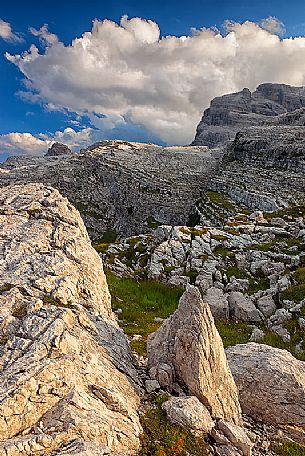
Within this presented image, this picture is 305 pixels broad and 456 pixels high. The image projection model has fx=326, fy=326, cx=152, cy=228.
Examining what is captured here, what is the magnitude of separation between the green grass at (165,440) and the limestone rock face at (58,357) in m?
0.38

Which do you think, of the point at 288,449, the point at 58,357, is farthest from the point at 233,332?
the point at 58,357

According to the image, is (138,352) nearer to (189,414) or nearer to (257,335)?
(189,414)

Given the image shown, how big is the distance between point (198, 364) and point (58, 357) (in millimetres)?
4706

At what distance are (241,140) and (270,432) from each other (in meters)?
126

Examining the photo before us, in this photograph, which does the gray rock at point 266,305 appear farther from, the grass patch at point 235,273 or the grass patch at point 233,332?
the grass patch at point 235,273

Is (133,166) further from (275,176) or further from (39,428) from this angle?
(39,428)

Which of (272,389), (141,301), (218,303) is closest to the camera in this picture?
(272,389)

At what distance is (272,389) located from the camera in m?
12.3

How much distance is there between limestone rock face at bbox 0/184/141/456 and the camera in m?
7.70

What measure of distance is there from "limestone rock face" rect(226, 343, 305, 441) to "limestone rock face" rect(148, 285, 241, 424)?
3.43 feet

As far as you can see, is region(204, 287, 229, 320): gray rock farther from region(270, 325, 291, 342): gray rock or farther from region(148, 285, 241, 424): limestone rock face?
region(148, 285, 241, 424): limestone rock face

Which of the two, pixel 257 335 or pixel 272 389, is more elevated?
pixel 257 335

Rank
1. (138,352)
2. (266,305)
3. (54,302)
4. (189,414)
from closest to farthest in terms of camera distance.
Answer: (189,414) < (54,302) < (138,352) < (266,305)

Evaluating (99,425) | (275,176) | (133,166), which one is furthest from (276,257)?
(133,166)
